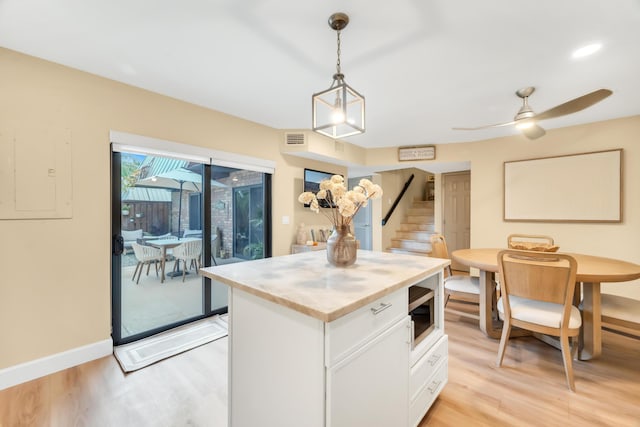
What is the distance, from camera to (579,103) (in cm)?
193

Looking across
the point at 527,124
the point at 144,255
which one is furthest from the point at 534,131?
the point at 144,255

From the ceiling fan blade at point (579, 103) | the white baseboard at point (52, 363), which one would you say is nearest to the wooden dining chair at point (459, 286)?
the ceiling fan blade at point (579, 103)

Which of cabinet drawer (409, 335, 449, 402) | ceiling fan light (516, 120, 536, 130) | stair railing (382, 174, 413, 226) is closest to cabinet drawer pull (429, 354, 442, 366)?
cabinet drawer (409, 335, 449, 402)

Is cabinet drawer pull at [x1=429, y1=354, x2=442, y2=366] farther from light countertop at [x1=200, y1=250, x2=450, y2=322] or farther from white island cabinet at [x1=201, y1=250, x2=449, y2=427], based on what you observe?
light countertop at [x1=200, y1=250, x2=450, y2=322]

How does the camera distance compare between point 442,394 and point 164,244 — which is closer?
point 442,394

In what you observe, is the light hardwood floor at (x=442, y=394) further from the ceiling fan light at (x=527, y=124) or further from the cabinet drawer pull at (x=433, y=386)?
the ceiling fan light at (x=527, y=124)

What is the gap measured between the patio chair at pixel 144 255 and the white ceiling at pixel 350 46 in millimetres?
1600

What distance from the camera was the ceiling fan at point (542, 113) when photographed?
182cm

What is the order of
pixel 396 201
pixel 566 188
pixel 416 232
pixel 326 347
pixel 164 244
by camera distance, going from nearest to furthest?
1. pixel 326 347
2. pixel 164 244
3. pixel 566 188
4. pixel 416 232
5. pixel 396 201

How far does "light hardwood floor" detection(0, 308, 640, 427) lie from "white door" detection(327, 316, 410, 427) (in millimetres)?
524

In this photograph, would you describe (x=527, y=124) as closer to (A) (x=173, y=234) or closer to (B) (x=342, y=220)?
(B) (x=342, y=220)

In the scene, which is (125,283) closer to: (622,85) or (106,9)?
(106,9)

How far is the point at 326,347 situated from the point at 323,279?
16.9 inches

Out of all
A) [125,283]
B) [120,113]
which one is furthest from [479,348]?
[120,113]
